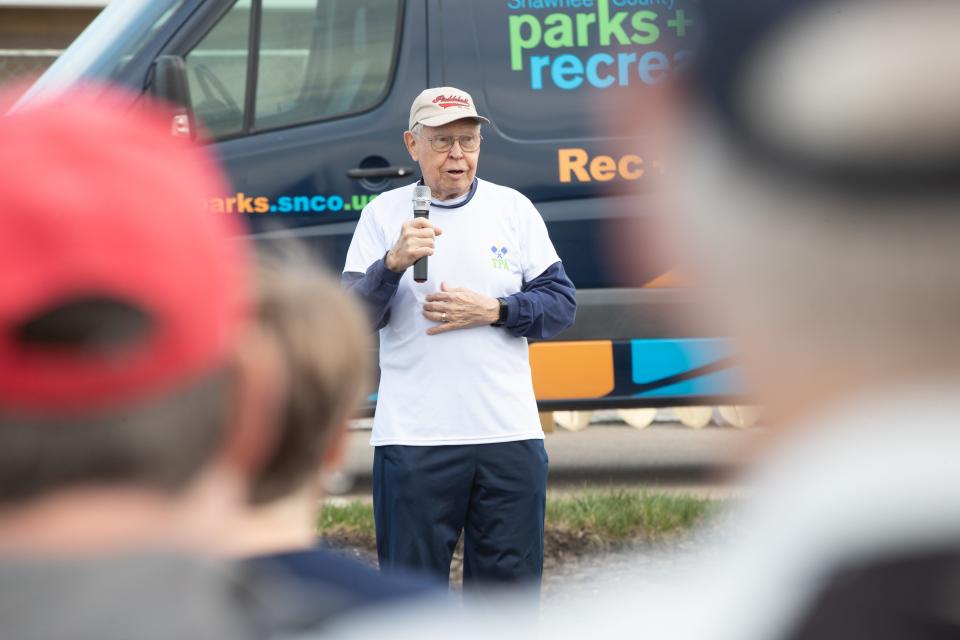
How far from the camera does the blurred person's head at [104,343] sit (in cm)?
89

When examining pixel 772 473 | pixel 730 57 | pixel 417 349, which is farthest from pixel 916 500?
pixel 417 349

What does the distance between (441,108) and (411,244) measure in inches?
22.4

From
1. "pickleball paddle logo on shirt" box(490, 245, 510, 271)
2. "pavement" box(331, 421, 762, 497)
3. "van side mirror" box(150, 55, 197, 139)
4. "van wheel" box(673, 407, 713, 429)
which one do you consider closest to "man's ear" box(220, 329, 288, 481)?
"pickleball paddle logo on shirt" box(490, 245, 510, 271)

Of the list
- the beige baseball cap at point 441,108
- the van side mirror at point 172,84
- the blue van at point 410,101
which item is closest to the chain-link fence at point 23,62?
the blue van at point 410,101

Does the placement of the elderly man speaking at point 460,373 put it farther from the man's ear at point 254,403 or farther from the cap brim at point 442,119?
the man's ear at point 254,403

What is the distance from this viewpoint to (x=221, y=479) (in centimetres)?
104

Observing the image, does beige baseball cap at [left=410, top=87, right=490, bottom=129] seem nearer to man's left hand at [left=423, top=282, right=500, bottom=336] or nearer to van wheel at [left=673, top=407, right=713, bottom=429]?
man's left hand at [left=423, top=282, right=500, bottom=336]

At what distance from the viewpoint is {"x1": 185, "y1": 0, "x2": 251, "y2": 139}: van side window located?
627cm

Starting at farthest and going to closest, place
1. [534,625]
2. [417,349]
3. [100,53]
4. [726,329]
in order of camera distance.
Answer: [100,53] < [417,349] < [534,625] < [726,329]

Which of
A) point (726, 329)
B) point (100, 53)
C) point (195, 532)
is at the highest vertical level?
point (100, 53)

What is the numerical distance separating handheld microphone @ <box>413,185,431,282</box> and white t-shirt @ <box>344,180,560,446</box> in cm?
5

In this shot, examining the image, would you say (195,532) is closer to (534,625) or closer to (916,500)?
(534,625)

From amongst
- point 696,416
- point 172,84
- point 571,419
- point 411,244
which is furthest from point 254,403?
point 696,416

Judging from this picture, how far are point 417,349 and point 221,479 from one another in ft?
9.64
